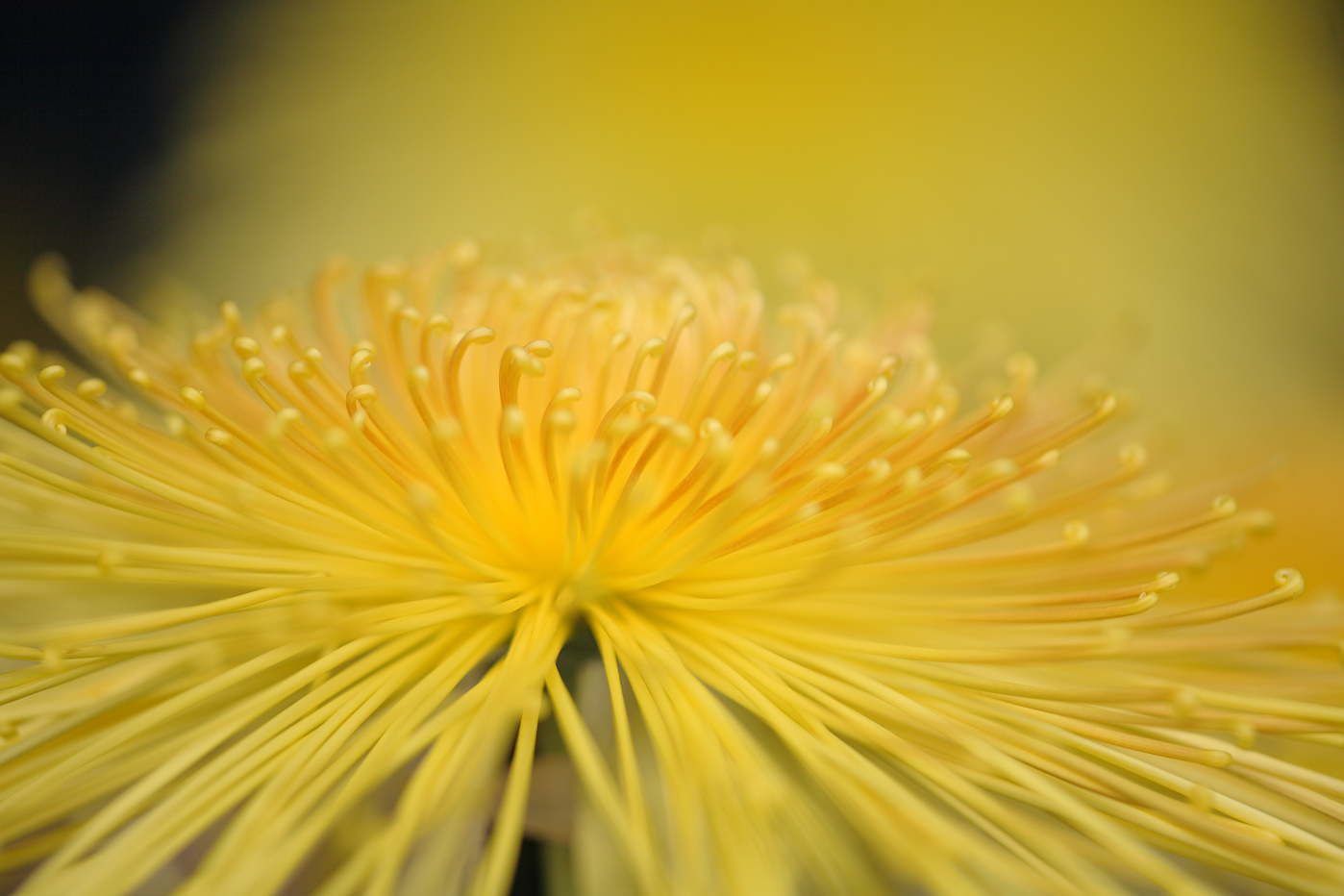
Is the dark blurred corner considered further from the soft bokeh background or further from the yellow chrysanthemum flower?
the yellow chrysanthemum flower

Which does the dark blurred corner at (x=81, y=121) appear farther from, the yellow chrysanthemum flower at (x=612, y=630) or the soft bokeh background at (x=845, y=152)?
the yellow chrysanthemum flower at (x=612, y=630)

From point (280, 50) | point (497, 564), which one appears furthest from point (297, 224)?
point (497, 564)

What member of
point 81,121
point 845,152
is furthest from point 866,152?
point 81,121

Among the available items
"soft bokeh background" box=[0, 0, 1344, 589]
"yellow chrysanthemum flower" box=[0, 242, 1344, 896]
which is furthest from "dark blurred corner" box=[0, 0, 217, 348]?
"yellow chrysanthemum flower" box=[0, 242, 1344, 896]

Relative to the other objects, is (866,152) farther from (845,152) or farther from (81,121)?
(81,121)

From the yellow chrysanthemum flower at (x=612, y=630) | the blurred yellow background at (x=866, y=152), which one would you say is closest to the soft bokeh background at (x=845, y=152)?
the blurred yellow background at (x=866, y=152)

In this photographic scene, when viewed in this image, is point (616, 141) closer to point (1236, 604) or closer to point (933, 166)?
point (933, 166)
